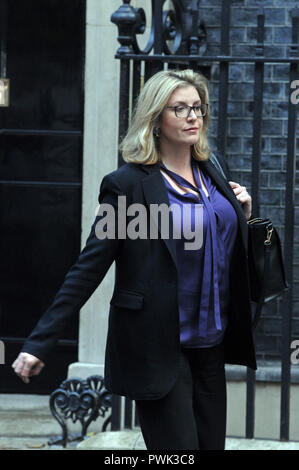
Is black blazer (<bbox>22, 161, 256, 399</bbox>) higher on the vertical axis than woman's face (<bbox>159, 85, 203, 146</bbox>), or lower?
lower

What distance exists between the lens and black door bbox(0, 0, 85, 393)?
22.0ft

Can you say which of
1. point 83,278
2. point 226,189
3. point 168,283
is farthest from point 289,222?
point 83,278

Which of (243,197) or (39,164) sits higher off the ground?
(39,164)

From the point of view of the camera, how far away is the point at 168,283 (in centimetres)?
366

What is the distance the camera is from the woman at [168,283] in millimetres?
3672

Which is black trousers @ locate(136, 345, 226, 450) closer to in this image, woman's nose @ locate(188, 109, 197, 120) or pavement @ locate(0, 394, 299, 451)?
woman's nose @ locate(188, 109, 197, 120)

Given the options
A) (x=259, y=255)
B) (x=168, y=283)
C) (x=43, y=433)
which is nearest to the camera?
(x=168, y=283)

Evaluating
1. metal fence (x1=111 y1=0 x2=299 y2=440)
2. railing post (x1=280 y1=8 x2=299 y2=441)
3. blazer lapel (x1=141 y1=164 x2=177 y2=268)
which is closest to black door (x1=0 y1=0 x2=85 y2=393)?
metal fence (x1=111 y1=0 x2=299 y2=440)

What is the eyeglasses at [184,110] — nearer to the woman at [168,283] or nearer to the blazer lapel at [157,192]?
the woman at [168,283]

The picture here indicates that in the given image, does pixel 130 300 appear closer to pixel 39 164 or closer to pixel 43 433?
pixel 43 433

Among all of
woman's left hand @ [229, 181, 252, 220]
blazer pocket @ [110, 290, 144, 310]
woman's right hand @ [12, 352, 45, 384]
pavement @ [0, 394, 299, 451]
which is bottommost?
pavement @ [0, 394, 299, 451]

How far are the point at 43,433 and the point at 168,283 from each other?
309cm

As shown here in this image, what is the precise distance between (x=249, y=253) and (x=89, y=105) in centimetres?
262

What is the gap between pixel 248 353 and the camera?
13.0 ft
